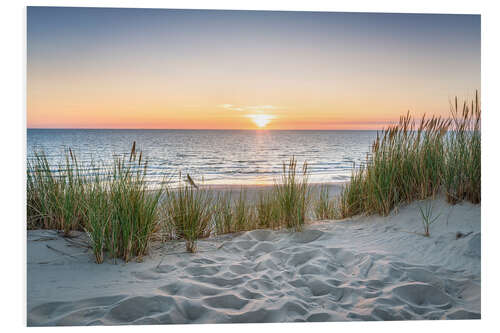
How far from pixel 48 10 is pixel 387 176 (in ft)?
10.4

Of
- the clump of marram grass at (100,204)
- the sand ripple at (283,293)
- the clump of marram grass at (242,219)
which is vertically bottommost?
the sand ripple at (283,293)

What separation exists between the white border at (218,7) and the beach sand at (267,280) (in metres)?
0.07

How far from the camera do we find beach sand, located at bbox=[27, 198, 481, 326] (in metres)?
1.74

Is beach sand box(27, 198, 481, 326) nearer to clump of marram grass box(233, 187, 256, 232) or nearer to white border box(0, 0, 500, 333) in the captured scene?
white border box(0, 0, 500, 333)

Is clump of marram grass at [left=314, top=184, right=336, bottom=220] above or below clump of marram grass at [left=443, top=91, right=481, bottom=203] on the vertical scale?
below

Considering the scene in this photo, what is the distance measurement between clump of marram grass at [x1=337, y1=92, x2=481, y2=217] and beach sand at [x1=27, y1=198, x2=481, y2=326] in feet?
1.11

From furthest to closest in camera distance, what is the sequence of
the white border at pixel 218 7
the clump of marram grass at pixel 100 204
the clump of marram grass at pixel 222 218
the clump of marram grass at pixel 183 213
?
the clump of marram grass at pixel 222 218 < the clump of marram grass at pixel 183 213 < the clump of marram grass at pixel 100 204 < the white border at pixel 218 7

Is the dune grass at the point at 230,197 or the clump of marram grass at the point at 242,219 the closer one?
the dune grass at the point at 230,197

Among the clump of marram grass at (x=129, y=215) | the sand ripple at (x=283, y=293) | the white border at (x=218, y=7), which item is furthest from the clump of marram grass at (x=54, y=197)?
the sand ripple at (x=283, y=293)

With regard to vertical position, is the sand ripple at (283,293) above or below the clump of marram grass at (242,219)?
below

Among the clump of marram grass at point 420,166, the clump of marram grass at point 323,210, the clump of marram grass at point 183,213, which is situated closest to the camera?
the clump of marram grass at point 183,213

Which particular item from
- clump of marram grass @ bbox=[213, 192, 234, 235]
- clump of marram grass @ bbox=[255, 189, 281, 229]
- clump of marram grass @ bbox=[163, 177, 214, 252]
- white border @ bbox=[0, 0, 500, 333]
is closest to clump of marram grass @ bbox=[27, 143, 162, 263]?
clump of marram grass @ bbox=[163, 177, 214, 252]

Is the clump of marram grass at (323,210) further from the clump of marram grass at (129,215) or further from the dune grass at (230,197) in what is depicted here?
the clump of marram grass at (129,215)

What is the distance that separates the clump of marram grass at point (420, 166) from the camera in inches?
112
